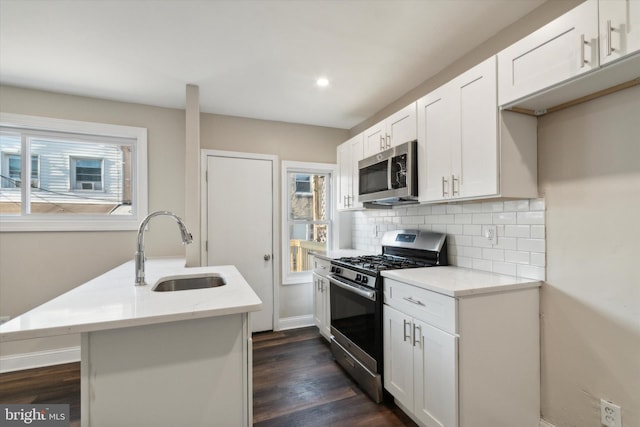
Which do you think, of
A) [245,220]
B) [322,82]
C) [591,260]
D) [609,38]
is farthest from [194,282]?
[609,38]

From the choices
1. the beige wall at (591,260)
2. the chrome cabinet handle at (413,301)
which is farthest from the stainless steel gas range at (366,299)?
the beige wall at (591,260)

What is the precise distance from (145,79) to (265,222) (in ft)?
6.12

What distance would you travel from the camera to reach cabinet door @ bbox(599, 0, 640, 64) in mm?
1133

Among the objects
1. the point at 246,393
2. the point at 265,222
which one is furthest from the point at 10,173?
the point at 246,393

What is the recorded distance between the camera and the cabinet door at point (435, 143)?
2.02 metres

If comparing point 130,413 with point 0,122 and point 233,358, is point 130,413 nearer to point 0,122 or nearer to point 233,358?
point 233,358

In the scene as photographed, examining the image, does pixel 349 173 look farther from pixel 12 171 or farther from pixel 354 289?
pixel 12 171

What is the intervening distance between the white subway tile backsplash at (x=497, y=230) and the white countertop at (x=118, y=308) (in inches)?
64.1

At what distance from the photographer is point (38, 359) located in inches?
108

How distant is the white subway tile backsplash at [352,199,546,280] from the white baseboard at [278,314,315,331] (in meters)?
1.83

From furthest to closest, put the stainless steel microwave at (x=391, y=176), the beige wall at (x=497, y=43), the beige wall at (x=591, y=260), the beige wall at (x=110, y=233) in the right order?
the beige wall at (x=110, y=233)
the stainless steel microwave at (x=391, y=176)
the beige wall at (x=497, y=43)
the beige wall at (x=591, y=260)

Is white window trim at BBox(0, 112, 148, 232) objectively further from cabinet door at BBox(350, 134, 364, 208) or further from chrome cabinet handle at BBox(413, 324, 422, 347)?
chrome cabinet handle at BBox(413, 324, 422, 347)

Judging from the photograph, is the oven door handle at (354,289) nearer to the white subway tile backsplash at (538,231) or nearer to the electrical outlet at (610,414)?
the white subway tile backsplash at (538,231)

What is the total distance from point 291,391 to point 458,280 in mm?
1543
